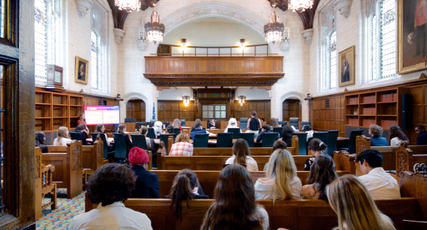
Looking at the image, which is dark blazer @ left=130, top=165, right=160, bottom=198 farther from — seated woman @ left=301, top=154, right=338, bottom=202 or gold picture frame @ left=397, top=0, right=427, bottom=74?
gold picture frame @ left=397, top=0, right=427, bottom=74

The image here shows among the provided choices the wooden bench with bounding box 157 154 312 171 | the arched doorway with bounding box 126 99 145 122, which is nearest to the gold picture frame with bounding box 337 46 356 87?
the wooden bench with bounding box 157 154 312 171

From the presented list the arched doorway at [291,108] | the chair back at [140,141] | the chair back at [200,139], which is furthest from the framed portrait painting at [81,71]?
the arched doorway at [291,108]

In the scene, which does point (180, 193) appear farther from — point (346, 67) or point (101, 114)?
A: point (346, 67)

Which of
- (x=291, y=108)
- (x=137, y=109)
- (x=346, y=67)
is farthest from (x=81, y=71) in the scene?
(x=291, y=108)

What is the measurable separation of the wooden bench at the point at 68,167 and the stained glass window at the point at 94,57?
8372 mm

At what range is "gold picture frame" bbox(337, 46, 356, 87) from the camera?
9.61 metres

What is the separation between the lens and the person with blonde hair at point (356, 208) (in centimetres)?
114

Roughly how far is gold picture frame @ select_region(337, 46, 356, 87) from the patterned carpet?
1026 centimetres

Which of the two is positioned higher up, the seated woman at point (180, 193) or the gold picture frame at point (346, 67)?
the gold picture frame at point (346, 67)

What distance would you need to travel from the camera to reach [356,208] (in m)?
1.17

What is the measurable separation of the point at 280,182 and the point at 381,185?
0.93 metres

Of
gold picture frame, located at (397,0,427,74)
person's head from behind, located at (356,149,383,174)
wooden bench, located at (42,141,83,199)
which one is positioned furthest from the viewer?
gold picture frame, located at (397,0,427,74)

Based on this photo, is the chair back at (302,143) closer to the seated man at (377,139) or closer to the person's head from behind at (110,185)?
the seated man at (377,139)

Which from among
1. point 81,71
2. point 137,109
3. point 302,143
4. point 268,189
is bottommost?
point 302,143
